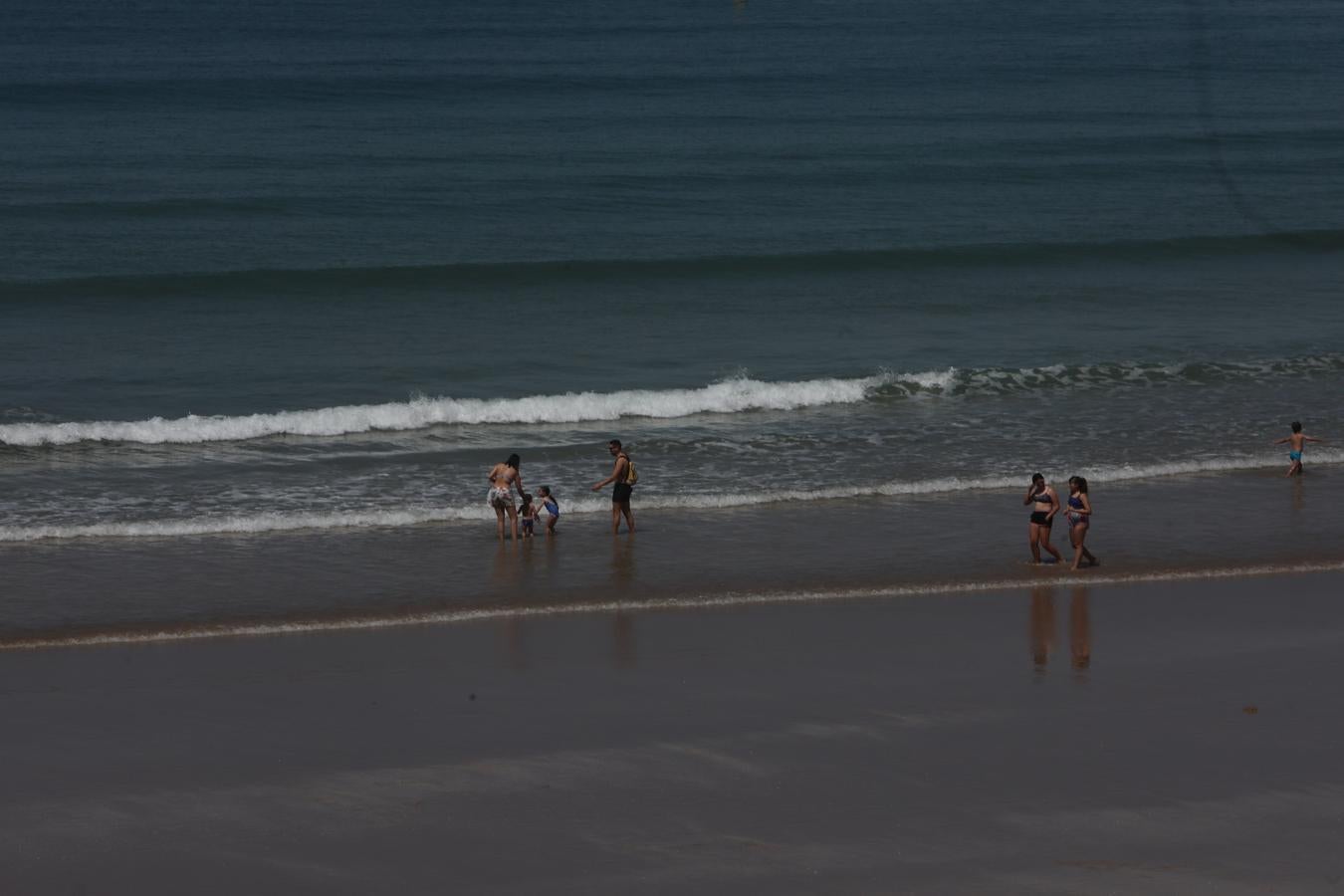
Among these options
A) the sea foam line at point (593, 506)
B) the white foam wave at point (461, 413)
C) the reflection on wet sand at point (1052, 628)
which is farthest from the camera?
the white foam wave at point (461, 413)

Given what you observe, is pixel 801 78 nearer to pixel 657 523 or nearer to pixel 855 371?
pixel 855 371

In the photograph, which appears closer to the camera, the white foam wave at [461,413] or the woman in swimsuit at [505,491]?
the woman in swimsuit at [505,491]

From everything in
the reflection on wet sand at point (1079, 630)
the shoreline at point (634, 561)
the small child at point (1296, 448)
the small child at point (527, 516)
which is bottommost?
the reflection on wet sand at point (1079, 630)

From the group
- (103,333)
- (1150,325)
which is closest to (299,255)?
(103,333)

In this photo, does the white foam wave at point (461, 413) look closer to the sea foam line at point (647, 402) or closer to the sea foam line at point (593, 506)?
the sea foam line at point (647, 402)

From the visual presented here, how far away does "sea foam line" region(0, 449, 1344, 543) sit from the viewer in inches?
693

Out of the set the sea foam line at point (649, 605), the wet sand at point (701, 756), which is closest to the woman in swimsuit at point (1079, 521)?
the sea foam line at point (649, 605)

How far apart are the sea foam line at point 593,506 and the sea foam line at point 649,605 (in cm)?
360

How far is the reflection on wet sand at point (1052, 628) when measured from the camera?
12.9 metres

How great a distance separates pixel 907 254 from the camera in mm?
34000

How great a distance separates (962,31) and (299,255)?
4716 cm

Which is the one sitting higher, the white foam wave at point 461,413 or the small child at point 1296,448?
the white foam wave at point 461,413

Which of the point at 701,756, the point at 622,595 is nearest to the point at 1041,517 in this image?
the point at 622,595

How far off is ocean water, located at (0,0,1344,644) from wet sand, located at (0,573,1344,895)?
2.06m
